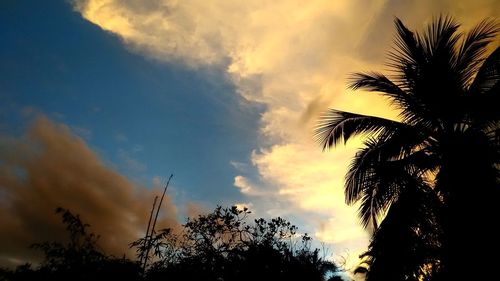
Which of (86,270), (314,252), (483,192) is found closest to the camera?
(483,192)

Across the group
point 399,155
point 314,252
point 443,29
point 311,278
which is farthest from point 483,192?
point 314,252

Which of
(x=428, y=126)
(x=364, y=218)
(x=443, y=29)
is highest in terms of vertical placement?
(x=443, y=29)

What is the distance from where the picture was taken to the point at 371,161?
25.0 feet

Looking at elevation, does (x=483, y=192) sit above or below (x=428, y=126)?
below

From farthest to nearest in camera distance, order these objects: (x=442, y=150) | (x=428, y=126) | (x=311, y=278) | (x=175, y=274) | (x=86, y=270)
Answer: (x=311, y=278) → (x=175, y=274) → (x=86, y=270) → (x=428, y=126) → (x=442, y=150)

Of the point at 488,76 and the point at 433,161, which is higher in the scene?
the point at 488,76

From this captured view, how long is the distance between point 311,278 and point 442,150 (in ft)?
27.7

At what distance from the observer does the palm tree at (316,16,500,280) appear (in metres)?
5.84

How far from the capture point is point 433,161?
706 centimetres

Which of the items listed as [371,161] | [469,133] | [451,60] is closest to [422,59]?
[451,60]

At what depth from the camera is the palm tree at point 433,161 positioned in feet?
19.2

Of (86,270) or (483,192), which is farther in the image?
(86,270)

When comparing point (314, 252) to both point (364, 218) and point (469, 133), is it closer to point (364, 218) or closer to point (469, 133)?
point (364, 218)

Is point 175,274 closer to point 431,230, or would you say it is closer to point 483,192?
point 431,230
